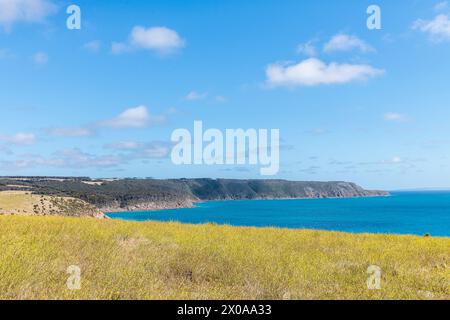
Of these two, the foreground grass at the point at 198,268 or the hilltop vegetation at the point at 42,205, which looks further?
the hilltop vegetation at the point at 42,205

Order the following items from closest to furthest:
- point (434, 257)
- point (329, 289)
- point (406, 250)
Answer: point (329, 289)
point (434, 257)
point (406, 250)

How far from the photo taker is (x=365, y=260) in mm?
13578

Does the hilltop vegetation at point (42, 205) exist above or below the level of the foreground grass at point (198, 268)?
below

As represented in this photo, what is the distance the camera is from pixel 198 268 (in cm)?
1090

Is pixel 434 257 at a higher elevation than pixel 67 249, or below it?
below

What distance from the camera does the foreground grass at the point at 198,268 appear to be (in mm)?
8375

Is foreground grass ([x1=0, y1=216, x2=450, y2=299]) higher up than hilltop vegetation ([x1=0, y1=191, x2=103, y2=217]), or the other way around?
foreground grass ([x1=0, y1=216, x2=450, y2=299])

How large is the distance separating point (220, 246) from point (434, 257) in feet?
29.1

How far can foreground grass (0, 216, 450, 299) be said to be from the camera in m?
8.38

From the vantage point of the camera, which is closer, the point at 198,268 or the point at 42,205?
the point at 198,268

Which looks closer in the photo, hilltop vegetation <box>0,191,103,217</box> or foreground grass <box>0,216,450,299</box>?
foreground grass <box>0,216,450,299</box>

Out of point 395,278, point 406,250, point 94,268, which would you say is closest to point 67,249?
point 94,268

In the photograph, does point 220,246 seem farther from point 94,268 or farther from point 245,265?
point 94,268

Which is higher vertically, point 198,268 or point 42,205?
point 198,268
